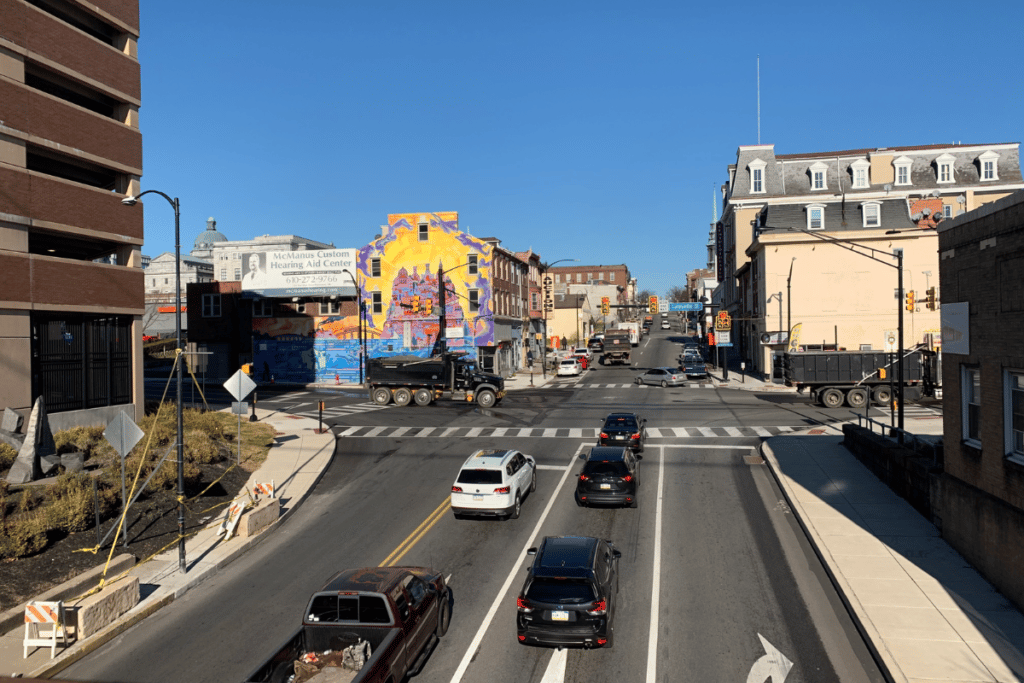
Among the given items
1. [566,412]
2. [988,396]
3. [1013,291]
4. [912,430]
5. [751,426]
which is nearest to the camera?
[1013,291]

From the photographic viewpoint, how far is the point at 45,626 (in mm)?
12328

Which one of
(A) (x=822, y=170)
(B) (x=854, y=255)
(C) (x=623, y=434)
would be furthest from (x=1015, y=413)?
(A) (x=822, y=170)

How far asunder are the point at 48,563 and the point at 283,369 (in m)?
49.0

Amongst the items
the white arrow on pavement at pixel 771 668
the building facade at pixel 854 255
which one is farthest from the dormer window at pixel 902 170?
the white arrow on pavement at pixel 771 668

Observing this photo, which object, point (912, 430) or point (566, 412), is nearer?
point (912, 430)

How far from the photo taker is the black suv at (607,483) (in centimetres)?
2028

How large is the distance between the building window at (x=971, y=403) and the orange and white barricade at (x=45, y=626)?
18.2 metres

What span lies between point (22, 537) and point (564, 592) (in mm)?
11688

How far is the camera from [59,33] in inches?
1034

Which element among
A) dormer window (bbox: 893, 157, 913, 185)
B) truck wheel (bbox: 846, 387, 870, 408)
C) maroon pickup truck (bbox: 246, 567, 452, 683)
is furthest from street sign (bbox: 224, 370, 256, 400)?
dormer window (bbox: 893, 157, 913, 185)

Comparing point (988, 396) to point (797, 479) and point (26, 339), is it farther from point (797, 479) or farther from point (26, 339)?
point (26, 339)

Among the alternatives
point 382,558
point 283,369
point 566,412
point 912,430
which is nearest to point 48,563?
point 382,558

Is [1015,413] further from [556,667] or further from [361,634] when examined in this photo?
[361,634]

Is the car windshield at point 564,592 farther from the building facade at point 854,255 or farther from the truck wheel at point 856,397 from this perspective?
the building facade at point 854,255
